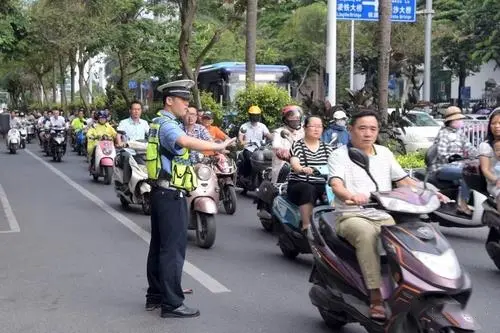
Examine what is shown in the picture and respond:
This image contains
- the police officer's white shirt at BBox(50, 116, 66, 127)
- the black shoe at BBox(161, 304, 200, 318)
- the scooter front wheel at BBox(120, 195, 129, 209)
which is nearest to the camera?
the black shoe at BBox(161, 304, 200, 318)

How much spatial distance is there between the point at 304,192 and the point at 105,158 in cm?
910

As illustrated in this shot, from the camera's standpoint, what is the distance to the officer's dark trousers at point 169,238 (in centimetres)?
575

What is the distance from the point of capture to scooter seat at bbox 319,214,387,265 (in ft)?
16.3

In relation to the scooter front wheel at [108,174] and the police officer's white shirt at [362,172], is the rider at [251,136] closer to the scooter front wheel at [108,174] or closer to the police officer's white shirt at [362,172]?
the scooter front wheel at [108,174]

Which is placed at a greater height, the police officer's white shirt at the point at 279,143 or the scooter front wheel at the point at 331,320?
the police officer's white shirt at the point at 279,143

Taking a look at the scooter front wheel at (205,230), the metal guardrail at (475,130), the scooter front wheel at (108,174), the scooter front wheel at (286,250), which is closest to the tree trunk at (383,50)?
the metal guardrail at (475,130)

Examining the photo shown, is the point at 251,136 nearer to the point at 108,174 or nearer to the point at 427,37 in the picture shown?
the point at 108,174

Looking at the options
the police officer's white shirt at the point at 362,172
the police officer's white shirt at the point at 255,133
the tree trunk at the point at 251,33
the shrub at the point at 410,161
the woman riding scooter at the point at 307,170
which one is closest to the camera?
the police officer's white shirt at the point at 362,172

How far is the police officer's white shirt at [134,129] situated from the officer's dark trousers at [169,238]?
691 centimetres

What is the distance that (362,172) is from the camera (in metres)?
5.29

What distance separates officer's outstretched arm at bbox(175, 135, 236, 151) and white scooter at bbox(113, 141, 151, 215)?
552cm

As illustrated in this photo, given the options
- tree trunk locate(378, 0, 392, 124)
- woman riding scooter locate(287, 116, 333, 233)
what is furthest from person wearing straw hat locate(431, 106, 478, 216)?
tree trunk locate(378, 0, 392, 124)

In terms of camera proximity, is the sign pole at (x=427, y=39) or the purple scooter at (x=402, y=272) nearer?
the purple scooter at (x=402, y=272)

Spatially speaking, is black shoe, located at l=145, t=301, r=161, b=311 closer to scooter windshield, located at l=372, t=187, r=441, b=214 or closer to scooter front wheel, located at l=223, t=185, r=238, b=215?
scooter windshield, located at l=372, t=187, r=441, b=214
